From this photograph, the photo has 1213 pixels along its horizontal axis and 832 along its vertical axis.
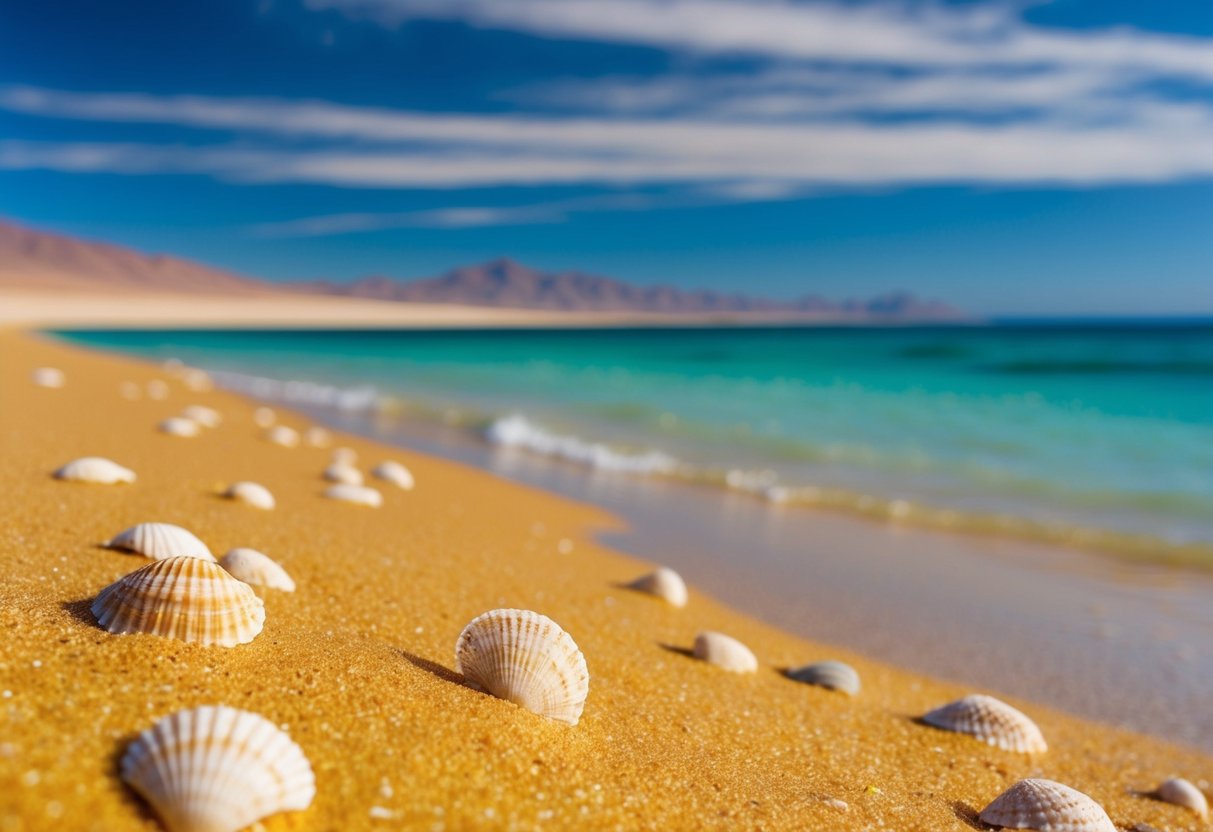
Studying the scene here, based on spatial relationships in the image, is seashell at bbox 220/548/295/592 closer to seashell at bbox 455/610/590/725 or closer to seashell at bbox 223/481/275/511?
seashell at bbox 455/610/590/725

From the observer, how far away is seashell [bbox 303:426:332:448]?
1089cm

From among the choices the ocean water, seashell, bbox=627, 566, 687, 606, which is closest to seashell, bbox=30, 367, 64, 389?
the ocean water

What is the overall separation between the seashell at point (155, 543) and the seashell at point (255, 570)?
15cm

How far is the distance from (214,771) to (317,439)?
9.75 m

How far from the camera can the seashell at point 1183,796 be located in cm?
382

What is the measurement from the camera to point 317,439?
11.4 m

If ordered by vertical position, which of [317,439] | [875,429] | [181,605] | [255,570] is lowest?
[317,439]

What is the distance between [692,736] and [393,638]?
146 cm

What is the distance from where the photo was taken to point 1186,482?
11383 millimetres

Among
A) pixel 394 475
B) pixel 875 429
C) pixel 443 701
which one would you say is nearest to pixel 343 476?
pixel 394 475

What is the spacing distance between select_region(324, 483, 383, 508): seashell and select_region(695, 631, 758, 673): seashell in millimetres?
3583

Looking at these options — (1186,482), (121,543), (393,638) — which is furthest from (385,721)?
(1186,482)

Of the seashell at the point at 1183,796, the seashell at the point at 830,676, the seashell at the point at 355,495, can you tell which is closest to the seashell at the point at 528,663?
the seashell at the point at 830,676

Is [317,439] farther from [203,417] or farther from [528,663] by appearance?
[528,663]
